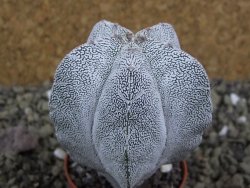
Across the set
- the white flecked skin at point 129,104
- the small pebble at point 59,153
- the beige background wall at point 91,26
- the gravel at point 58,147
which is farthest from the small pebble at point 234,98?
the white flecked skin at point 129,104

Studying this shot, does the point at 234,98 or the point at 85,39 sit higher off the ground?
the point at 85,39

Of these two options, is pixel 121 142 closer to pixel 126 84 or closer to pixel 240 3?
pixel 126 84

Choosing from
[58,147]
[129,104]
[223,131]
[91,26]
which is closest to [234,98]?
[223,131]

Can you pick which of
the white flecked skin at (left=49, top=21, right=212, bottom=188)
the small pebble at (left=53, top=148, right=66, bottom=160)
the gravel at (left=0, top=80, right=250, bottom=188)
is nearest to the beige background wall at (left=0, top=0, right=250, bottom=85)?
the gravel at (left=0, top=80, right=250, bottom=188)

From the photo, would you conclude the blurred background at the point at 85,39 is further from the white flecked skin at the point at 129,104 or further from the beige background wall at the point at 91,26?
the white flecked skin at the point at 129,104

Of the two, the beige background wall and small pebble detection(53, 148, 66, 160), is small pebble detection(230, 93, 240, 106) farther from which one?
small pebble detection(53, 148, 66, 160)

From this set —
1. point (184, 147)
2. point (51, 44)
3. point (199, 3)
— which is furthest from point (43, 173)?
point (199, 3)

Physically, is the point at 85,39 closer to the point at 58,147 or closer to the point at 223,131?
the point at 58,147
